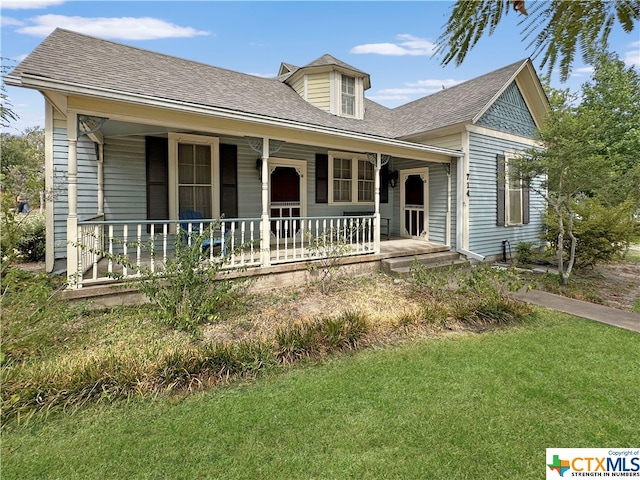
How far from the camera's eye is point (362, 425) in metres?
2.60

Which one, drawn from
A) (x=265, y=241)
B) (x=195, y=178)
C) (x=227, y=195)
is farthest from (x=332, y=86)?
(x=265, y=241)

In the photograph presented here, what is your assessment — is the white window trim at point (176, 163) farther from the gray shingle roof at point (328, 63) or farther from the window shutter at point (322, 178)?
the gray shingle roof at point (328, 63)

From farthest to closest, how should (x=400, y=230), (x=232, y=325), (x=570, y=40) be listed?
1. (x=400, y=230)
2. (x=232, y=325)
3. (x=570, y=40)

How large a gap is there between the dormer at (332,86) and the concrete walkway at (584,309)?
728 cm

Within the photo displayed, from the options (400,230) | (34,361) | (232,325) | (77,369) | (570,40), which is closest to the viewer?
(570,40)

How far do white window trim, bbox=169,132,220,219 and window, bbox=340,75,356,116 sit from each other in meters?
4.77

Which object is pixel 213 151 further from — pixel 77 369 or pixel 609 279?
pixel 609 279

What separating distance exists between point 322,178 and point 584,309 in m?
6.39

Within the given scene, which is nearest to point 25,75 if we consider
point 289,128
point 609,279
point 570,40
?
point 289,128

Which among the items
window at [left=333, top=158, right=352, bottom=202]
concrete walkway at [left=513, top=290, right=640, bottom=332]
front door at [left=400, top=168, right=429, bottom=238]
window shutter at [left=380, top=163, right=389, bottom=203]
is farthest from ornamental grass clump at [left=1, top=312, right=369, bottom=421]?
window shutter at [left=380, top=163, right=389, bottom=203]

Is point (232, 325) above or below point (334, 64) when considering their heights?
below

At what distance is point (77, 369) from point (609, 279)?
1030 cm

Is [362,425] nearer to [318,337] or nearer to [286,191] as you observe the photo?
[318,337]

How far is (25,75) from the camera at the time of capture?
3834mm
